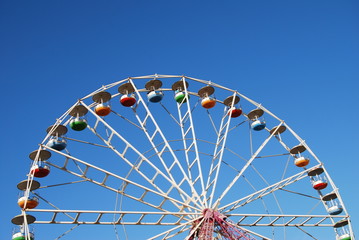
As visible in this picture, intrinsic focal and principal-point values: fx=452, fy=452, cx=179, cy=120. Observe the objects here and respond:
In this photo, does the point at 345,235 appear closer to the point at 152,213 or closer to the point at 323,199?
the point at 323,199

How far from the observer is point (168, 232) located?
15234mm

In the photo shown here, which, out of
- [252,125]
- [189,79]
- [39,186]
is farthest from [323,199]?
[39,186]

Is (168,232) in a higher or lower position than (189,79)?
lower

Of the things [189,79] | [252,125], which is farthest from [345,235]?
[189,79]

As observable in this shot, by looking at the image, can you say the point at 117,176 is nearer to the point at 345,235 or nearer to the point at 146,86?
the point at 146,86

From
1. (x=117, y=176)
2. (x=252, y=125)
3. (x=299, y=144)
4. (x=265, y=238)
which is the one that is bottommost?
(x=265, y=238)

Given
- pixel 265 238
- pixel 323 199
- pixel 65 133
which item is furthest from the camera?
pixel 323 199

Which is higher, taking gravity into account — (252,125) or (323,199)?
(252,125)

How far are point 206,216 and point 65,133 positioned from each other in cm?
647

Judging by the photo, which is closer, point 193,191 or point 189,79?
point 193,191

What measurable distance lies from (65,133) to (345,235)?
39.2ft

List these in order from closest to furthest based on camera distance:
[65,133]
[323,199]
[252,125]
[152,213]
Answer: [152,213]
[65,133]
[323,199]
[252,125]

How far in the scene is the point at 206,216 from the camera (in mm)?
15391

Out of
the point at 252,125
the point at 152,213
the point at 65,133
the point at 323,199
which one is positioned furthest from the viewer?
the point at 252,125
